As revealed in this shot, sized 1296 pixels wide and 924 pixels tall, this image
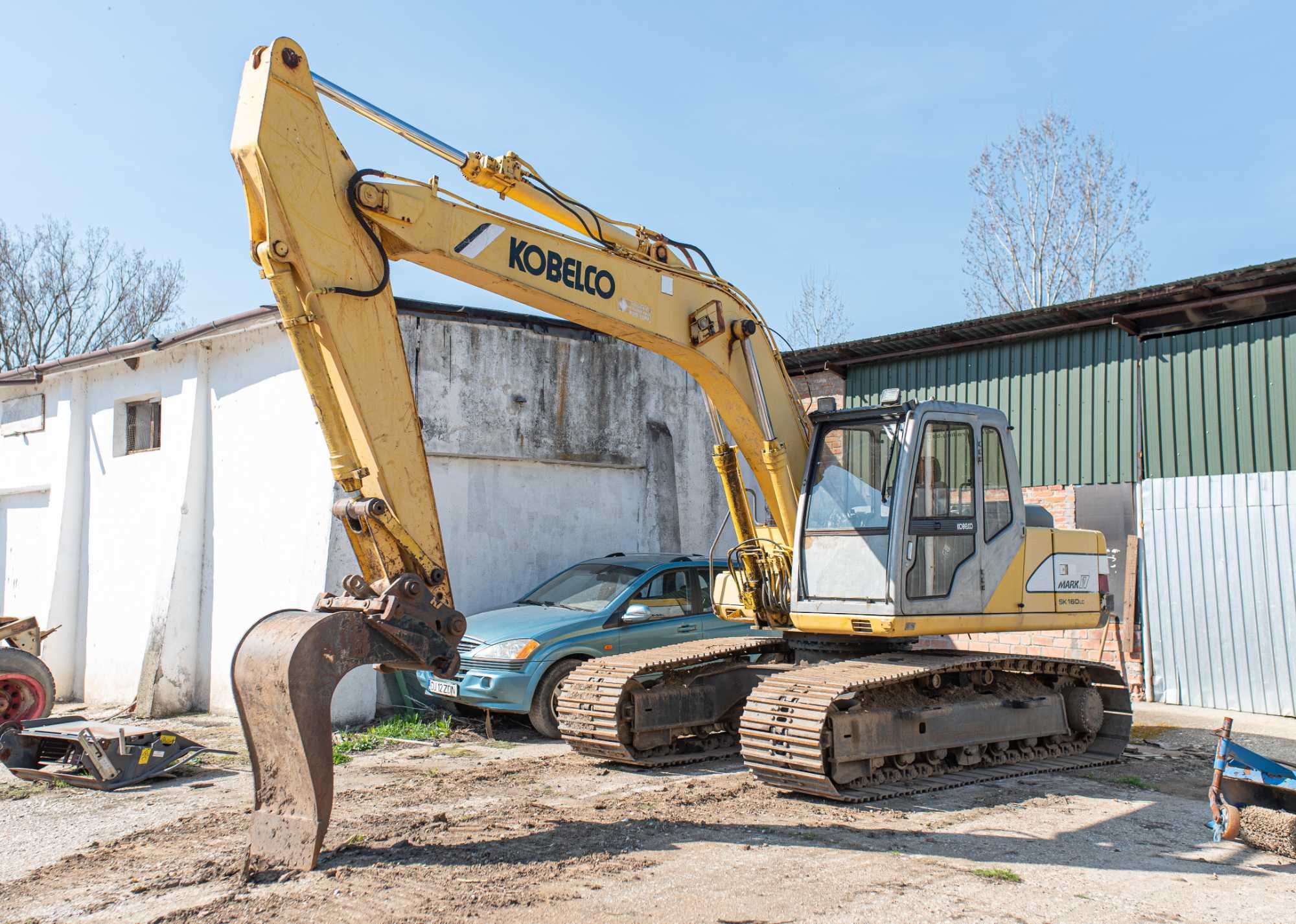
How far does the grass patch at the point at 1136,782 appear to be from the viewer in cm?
796

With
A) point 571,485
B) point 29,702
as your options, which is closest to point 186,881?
point 29,702

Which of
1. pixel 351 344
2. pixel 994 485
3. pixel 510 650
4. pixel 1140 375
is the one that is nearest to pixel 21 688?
pixel 510 650

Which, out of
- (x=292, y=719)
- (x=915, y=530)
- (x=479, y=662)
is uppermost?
(x=915, y=530)

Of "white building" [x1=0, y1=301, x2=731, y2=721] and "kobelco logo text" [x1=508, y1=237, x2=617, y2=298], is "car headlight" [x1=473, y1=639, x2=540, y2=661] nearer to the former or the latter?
"white building" [x1=0, y1=301, x2=731, y2=721]

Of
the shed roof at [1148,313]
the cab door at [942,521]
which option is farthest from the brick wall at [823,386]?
the cab door at [942,521]

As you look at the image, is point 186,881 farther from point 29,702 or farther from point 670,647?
point 29,702

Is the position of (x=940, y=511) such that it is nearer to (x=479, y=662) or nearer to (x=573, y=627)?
(x=573, y=627)


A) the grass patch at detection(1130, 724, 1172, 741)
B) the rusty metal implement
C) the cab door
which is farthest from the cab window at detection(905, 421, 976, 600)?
the rusty metal implement

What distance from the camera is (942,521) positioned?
784cm

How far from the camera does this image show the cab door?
25.1ft

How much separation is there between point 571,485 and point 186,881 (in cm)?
837

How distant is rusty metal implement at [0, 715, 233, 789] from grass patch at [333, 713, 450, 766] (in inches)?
55.4

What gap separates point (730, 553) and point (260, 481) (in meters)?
5.93

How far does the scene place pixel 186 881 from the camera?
5469mm
